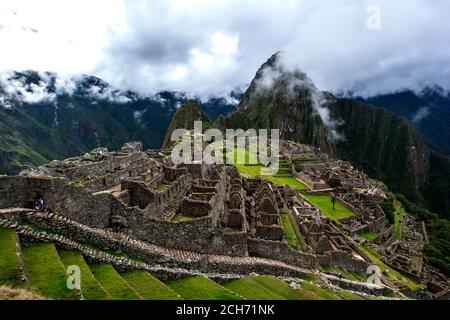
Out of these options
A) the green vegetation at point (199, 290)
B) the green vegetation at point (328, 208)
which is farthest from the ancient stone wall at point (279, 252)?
the green vegetation at point (328, 208)

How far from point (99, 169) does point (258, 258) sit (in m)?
21.3

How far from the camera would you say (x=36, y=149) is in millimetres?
147375

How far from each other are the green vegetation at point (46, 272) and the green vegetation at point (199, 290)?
5613 millimetres

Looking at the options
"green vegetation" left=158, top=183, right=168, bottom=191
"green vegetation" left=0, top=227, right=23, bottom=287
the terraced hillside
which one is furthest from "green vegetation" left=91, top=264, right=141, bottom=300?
"green vegetation" left=158, top=183, right=168, bottom=191

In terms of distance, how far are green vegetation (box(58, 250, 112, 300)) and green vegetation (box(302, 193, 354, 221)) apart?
147 ft

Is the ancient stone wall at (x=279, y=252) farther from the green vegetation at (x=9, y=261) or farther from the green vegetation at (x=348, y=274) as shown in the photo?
the green vegetation at (x=9, y=261)

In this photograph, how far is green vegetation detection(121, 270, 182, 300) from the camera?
48.2 feet

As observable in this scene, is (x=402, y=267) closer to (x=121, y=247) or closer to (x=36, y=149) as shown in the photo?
(x=121, y=247)

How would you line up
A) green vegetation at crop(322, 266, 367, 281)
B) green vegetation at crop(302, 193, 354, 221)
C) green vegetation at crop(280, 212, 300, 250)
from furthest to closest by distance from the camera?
green vegetation at crop(302, 193, 354, 221), green vegetation at crop(280, 212, 300, 250), green vegetation at crop(322, 266, 367, 281)

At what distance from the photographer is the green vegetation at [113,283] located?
44.9ft

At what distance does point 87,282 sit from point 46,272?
1.58 meters

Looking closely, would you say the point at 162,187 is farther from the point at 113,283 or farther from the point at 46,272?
the point at 46,272

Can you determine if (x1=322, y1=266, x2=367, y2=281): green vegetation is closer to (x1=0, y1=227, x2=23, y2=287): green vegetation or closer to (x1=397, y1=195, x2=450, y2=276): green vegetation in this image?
(x1=0, y1=227, x2=23, y2=287): green vegetation
